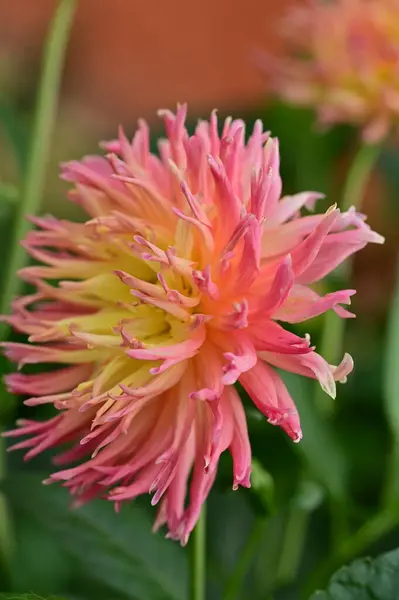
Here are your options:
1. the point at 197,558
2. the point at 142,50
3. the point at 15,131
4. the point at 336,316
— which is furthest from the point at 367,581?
the point at 142,50

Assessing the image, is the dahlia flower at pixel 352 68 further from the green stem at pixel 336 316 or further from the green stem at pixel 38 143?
the green stem at pixel 38 143

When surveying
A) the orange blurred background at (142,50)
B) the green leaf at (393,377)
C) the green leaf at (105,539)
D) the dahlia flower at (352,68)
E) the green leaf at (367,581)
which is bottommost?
the green leaf at (105,539)

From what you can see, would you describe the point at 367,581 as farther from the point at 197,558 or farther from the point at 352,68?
the point at 352,68

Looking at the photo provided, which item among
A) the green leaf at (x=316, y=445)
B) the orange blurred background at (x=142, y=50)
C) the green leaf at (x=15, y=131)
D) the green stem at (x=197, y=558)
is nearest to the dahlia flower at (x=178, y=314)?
the green stem at (x=197, y=558)

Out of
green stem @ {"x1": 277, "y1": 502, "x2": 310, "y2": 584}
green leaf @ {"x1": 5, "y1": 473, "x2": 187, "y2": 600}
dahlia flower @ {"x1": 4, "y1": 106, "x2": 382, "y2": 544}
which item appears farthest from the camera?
green stem @ {"x1": 277, "y1": 502, "x2": 310, "y2": 584}

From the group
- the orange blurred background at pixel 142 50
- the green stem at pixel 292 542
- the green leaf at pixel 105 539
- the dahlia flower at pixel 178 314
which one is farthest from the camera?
the orange blurred background at pixel 142 50

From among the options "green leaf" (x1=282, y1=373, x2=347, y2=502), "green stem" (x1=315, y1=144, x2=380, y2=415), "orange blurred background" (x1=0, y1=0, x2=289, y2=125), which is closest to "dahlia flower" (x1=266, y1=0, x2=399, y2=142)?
"green stem" (x1=315, y1=144, x2=380, y2=415)

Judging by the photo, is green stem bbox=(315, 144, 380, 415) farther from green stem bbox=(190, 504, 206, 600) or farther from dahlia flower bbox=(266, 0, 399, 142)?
green stem bbox=(190, 504, 206, 600)

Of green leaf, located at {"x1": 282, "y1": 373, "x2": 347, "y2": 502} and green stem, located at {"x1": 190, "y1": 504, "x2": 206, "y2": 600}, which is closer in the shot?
green stem, located at {"x1": 190, "y1": 504, "x2": 206, "y2": 600}
